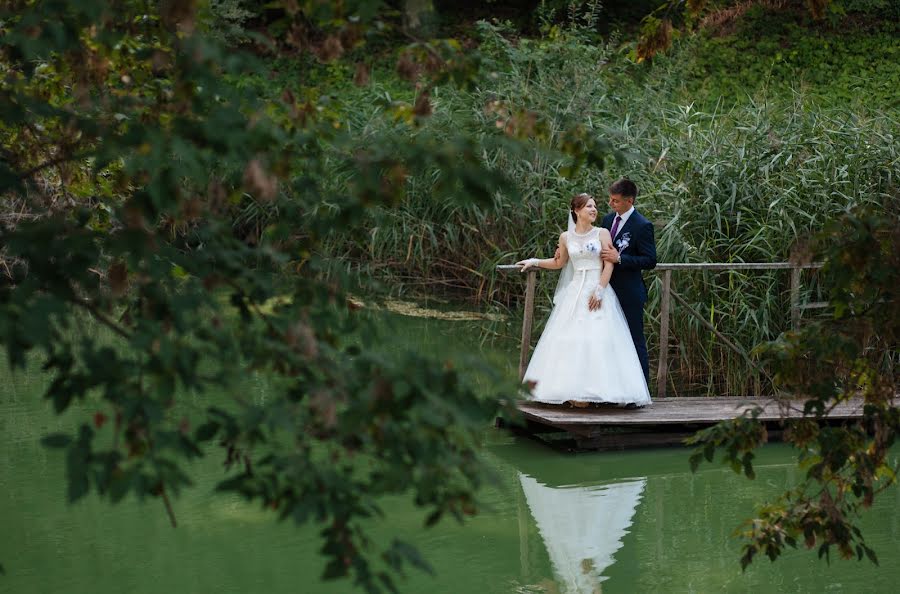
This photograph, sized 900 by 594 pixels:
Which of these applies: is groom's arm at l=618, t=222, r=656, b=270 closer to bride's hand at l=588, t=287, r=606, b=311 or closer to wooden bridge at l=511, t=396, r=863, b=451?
bride's hand at l=588, t=287, r=606, b=311

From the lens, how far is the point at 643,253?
7961mm

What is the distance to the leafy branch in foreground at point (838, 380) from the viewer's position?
136 inches

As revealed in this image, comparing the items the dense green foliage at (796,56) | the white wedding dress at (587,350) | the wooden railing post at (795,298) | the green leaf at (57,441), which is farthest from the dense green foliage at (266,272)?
the dense green foliage at (796,56)

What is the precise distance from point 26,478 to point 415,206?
23.5 feet

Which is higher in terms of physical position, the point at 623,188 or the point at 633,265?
the point at 623,188

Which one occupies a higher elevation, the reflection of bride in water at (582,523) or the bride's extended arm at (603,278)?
the bride's extended arm at (603,278)

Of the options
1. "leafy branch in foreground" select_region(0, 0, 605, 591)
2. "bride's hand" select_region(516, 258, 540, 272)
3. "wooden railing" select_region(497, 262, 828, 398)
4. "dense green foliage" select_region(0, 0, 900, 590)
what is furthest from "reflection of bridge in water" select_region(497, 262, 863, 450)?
"leafy branch in foreground" select_region(0, 0, 605, 591)

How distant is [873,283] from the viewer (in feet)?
11.6

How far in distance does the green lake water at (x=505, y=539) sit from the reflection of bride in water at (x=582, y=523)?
0.04 ft

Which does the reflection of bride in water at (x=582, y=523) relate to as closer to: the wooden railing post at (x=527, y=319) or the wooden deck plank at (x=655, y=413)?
the wooden deck plank at (x=655, y=413)

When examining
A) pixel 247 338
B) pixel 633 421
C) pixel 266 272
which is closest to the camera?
pixel 247 338

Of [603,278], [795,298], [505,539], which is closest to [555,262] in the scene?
[603,278]

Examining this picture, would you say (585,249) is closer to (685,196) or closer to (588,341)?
(588,341)

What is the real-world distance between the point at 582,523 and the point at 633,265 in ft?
6.98
